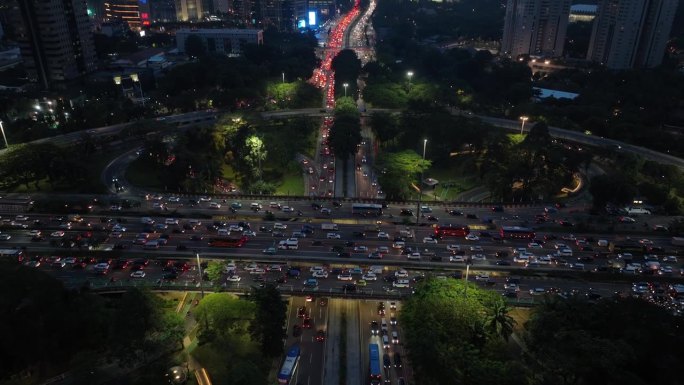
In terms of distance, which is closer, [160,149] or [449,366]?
[449,366]

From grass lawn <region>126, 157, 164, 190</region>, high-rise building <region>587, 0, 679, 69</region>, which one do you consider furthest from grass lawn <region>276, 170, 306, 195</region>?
high-rise building <region>587, 0, 679, 69</region>

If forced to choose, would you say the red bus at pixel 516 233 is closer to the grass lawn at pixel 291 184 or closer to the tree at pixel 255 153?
the grass lawn at pixel 291 184

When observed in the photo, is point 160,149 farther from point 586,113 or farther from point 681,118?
point 681,118

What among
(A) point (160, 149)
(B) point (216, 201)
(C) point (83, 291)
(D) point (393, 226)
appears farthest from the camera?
(A) point (160, 149)

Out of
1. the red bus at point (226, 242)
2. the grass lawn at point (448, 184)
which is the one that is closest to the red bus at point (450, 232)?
the grass lawn at point (448, 184)

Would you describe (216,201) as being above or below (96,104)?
below

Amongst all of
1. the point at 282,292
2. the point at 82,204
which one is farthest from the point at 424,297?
the point at 82,204
